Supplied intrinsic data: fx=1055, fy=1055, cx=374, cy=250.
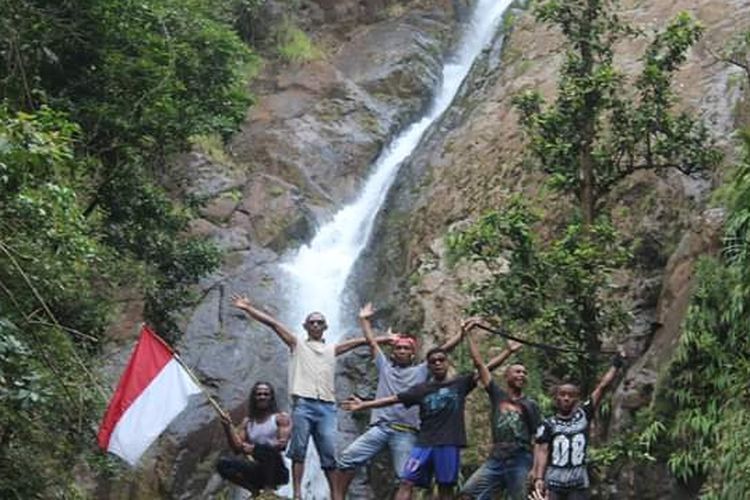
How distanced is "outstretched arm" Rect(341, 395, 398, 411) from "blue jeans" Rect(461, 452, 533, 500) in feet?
3.05

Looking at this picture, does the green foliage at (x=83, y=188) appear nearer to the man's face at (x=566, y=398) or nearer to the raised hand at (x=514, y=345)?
the raised hand at (x=514, y=345)

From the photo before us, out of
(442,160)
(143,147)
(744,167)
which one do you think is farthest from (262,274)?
(744,167)

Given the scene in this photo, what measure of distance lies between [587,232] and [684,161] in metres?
1.41

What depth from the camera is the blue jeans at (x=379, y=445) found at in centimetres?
902

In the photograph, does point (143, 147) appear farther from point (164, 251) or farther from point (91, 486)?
point (91, 486)

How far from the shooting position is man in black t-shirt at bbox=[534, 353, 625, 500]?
791 centimetres

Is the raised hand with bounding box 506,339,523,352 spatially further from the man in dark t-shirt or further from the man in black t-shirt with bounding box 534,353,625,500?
the man in black t-shirt with bounding box 534,353,625,500

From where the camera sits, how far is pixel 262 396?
29.6 ft

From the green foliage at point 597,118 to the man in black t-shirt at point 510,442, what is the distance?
270 centimetres

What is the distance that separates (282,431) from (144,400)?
4.08ft

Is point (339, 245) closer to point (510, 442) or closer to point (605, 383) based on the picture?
point (510, 442)

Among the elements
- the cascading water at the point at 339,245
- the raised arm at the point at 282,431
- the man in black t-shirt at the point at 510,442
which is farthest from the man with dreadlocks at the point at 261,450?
the cascading water at the point at 339,245

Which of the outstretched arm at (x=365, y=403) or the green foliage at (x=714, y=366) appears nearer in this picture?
the outstretched arm at (x=365, y=403)

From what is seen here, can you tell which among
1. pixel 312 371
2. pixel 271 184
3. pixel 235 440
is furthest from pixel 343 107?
pixel 235 440
